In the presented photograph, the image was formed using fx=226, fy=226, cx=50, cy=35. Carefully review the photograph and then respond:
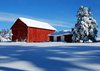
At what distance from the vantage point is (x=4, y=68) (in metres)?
7.81

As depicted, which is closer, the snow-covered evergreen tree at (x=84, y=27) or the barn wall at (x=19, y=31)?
the snow-covered evergreen tree at (x=84, y=27)

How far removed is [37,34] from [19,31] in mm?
5147

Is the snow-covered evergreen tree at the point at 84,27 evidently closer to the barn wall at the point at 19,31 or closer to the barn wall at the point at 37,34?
the barn wall at the point at 37,34

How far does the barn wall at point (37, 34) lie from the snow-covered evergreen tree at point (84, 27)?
14.7m

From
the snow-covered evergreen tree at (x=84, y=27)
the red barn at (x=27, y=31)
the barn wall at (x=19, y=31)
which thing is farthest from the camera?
the barn wall at (x=19, y=31)

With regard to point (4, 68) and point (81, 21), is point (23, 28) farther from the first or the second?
point (4, 68)

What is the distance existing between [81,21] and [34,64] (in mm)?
42099

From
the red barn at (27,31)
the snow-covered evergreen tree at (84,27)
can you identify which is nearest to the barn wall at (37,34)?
the red barn at (27,31)

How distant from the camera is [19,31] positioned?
62.2 metres

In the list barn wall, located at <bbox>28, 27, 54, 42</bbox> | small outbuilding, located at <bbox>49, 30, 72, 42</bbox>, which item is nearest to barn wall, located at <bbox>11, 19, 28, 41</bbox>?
barn wall, located at <bbox>28, 27, 54, 42</bbox>

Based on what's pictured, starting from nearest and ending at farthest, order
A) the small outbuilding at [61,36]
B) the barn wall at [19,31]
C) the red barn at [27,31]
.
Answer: the red barn at [27,31]
the barn wall at [19,31]
the small outbuilding at [61,36]

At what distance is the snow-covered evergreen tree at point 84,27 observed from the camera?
48.8 meters

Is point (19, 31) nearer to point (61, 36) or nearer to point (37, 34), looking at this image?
point (37, 34)

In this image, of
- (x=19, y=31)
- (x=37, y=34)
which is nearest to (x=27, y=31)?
(x=19, y=31)
